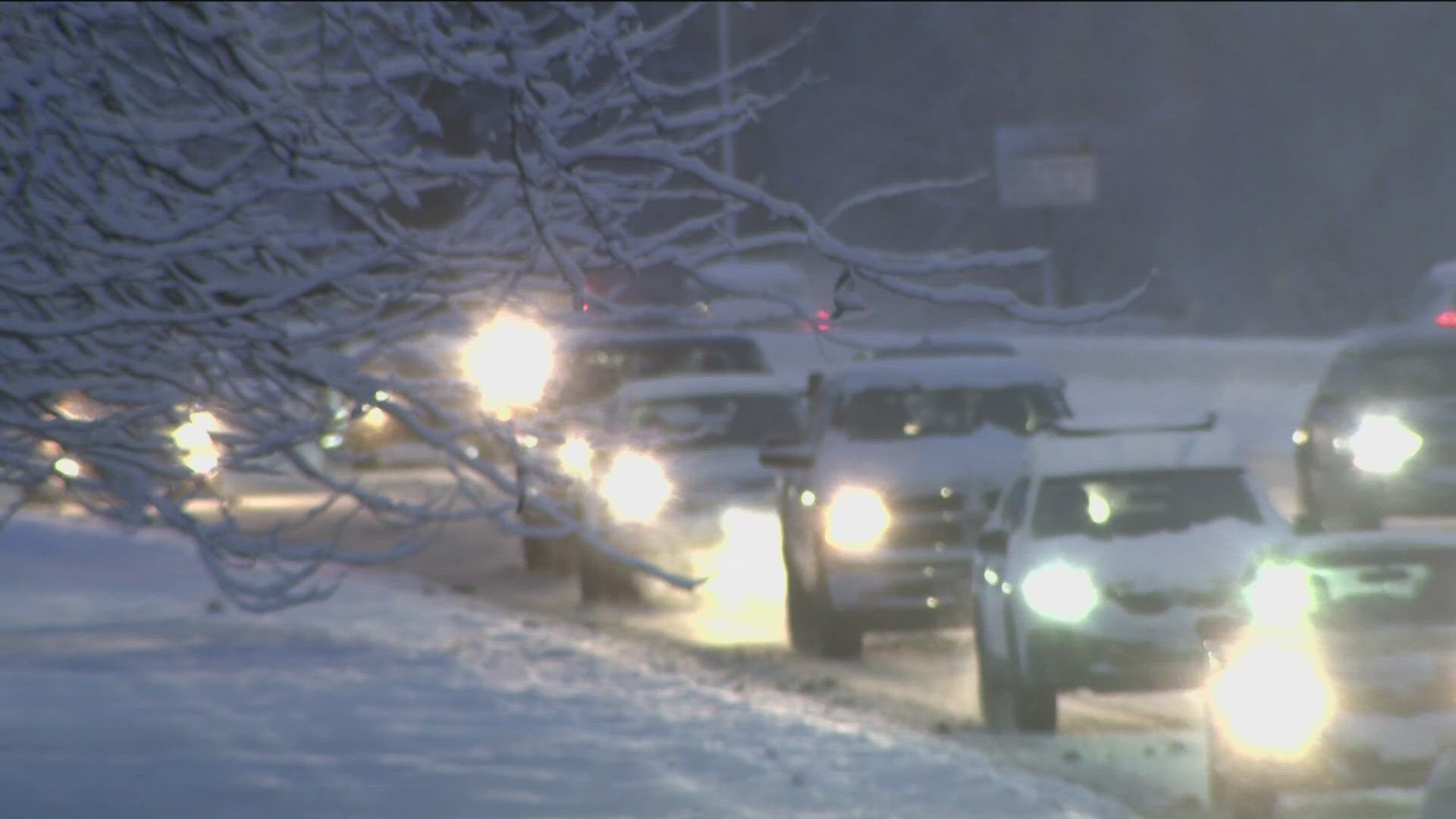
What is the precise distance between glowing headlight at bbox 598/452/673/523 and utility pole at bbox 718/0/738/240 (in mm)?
1212

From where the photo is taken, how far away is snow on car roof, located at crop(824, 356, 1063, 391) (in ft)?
56.3

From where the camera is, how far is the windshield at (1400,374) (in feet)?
73.5

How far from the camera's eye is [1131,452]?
43.8 ft

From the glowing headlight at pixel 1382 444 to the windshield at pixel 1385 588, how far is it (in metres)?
12.1

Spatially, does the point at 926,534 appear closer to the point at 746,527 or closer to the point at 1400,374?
the point at 746,527

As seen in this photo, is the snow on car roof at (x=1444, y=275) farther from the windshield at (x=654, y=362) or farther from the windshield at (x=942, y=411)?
the windshield at (x=942, y=411)

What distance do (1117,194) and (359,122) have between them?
65.2 meters

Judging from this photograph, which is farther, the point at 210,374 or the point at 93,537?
the point at 93,537

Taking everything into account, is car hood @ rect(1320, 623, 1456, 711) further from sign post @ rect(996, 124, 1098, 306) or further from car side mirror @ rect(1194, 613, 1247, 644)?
sign post @ rect(996, 124, 1098, 306)

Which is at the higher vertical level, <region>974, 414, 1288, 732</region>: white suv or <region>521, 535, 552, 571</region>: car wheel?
<region>521, 535, 552, 571</region>: car wheel

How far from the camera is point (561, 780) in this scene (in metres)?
10.6

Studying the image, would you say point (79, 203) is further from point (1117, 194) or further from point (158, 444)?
point (1117, 194)

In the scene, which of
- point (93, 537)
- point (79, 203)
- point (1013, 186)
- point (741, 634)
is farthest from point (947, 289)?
point (1013, 186)

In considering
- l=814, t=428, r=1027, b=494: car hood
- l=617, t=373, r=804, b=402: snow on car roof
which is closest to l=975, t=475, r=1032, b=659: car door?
l=814, t=428, r=1027, b=494: car hood
